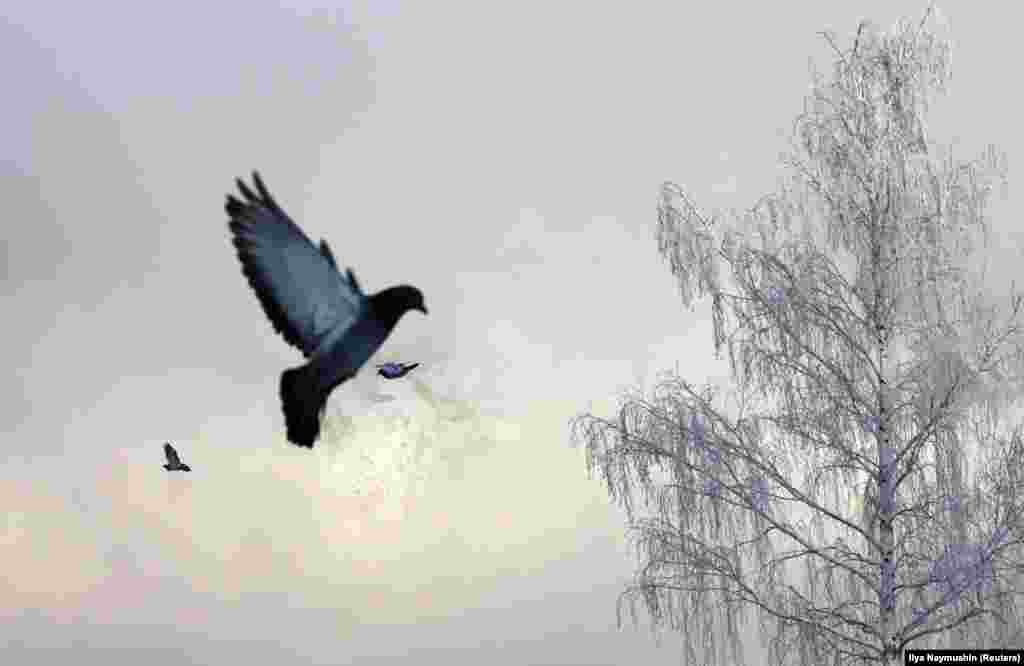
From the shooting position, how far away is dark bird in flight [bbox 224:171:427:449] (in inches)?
94.5

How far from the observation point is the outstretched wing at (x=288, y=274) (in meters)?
2.39

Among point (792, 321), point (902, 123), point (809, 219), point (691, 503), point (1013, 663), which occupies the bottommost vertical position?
point (1013, 663)

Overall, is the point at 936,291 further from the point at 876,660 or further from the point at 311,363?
the point at 311,363

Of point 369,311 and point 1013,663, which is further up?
point 369,311

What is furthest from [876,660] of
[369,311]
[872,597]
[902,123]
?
[369,311]

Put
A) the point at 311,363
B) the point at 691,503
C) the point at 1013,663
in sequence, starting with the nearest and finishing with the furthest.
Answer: the point at 311,363, the point at 1013,663, the point at 691,503

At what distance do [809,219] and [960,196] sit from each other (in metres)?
1.75

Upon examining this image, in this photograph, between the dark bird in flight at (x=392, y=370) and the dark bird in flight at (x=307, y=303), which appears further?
the dark bird in flight at (x=392, y=370)

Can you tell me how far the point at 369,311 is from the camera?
2.47m

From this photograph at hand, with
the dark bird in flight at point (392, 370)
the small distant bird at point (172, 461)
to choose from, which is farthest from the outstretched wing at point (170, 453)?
the dark bird in flight at point (392, 370)
